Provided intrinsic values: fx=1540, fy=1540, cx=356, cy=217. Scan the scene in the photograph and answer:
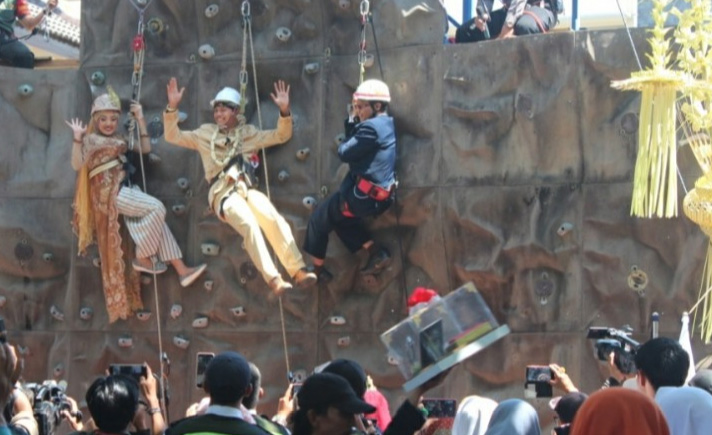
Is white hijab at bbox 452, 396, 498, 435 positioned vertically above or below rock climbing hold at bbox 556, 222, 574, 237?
below

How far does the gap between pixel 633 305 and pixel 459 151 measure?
166 cm

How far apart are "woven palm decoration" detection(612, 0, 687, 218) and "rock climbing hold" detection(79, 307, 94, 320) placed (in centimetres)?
433

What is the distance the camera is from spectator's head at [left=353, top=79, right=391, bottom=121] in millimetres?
10844

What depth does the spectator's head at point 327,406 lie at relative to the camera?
520 centimetres

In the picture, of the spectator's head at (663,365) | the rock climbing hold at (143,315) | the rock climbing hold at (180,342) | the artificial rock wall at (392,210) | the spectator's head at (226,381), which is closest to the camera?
the spectator's head at (226,381)

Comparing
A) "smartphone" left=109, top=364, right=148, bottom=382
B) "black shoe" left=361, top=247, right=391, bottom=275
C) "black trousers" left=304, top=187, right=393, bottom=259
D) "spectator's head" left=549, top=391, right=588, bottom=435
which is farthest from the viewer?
"black shoe" left=361, top=247, right=391, bottom=275

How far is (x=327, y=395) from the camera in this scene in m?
5.22

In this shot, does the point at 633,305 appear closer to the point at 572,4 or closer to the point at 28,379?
the point at 572,4

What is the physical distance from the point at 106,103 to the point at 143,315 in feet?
5.33

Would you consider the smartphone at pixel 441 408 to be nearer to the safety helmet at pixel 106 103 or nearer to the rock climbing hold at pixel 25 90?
the safety helmet at pixel 106 103

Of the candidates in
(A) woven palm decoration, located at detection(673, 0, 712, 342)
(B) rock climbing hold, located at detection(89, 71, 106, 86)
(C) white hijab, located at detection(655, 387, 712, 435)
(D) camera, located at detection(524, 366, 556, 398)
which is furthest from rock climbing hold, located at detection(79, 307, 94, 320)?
(C) white hijab, located at detection(655, 387, 712, 435)

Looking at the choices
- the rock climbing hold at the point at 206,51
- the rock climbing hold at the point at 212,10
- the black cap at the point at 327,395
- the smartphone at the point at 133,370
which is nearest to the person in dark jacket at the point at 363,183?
the rock climbing hold at the point at 206,51

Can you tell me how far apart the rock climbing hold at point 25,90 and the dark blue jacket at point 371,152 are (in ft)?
9.29

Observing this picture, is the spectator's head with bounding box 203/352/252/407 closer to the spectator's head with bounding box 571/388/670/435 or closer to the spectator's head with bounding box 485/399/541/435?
the spectator's head with bounding box 485/399/541/435
